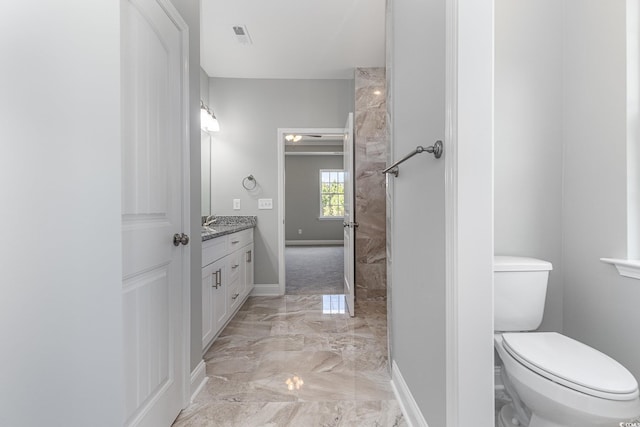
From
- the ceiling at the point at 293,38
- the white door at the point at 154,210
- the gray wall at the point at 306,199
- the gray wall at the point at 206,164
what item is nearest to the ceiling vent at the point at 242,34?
the ceiling at the point at 293,38

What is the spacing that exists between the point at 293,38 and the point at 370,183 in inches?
66.1

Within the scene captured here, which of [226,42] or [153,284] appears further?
[226,42]

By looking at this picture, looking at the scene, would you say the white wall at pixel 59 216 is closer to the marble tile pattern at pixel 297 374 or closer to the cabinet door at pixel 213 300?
the marble tile pattern at pixel 297 374

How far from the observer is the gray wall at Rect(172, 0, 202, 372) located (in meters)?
1.60

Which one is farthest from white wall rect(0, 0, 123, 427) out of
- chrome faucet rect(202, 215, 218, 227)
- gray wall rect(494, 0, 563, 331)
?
chrome faucet rect(202, 215, 218, 227)

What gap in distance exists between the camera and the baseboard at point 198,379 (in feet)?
5.29

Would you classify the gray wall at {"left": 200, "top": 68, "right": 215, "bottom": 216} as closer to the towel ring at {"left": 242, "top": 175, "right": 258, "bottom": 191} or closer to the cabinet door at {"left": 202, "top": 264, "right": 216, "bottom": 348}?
the towel ring at {"left": 242, "top": 175, "right": 258, "bottom": 191}

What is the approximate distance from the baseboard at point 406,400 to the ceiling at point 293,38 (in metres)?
2.64

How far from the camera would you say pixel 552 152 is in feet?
5.63

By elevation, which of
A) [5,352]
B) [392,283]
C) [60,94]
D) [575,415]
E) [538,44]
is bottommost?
[575,415]

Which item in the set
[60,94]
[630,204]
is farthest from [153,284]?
[630,204]

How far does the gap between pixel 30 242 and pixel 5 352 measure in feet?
0.78

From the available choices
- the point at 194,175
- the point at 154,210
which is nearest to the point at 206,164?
the point at 194,175

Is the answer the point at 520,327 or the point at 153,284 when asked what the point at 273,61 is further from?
the point at 520,327
